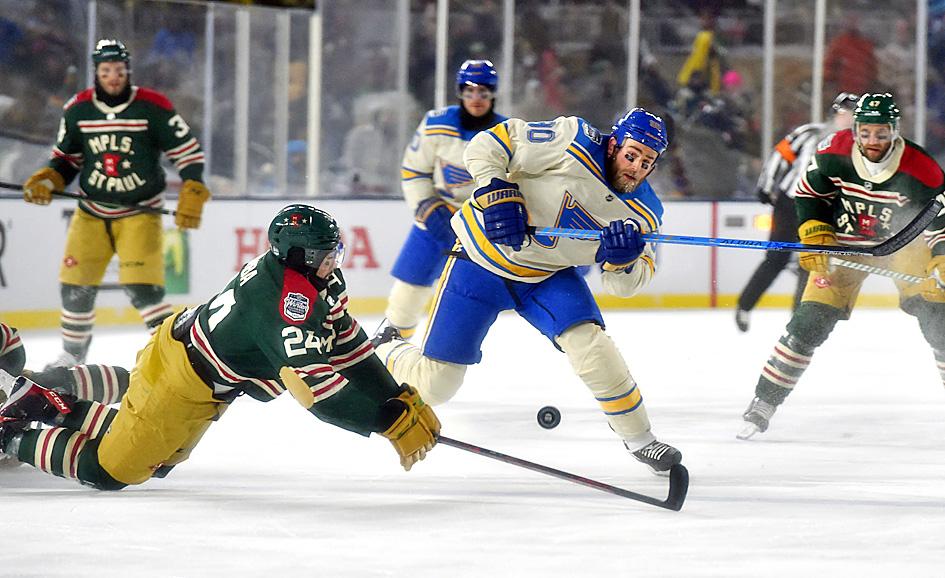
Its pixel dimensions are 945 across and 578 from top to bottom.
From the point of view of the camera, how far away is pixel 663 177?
10055 mm

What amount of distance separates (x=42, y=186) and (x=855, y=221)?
2.81 meters

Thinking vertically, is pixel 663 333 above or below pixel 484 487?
below

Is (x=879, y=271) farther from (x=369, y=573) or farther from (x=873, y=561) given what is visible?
(x=369, y=573)

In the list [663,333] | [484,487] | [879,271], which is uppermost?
[879,271]

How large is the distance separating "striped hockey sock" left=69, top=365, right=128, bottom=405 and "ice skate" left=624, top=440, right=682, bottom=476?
140 centimetres

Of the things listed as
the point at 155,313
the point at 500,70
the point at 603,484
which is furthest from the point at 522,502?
the point at 500,70

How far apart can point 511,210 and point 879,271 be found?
1393 millimetres

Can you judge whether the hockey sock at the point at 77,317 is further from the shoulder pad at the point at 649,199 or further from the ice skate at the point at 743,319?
the ice skate at the point at 743,319

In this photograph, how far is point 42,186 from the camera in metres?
5.25

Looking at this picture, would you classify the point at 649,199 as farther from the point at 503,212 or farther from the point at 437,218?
the point at 437,218

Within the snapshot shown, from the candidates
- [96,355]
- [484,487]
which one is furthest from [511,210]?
[96,355]

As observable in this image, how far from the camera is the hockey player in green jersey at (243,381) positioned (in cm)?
322

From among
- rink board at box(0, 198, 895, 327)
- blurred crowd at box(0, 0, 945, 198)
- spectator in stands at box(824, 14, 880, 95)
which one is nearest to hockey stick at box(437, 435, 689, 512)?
rink board at box(0, 198, 895, 327)

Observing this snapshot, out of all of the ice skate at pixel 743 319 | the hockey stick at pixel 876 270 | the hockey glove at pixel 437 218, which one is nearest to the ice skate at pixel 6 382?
the hockey glove at pixel 437 218
